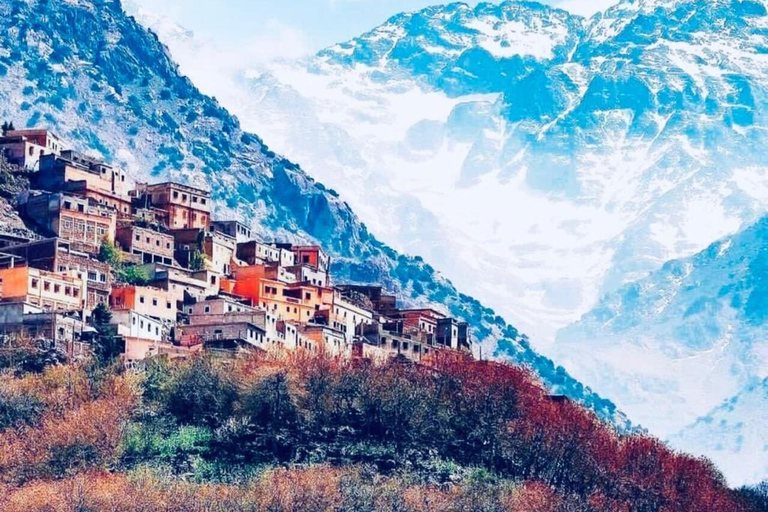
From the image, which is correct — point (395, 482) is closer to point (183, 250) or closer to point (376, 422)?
point (376, 422)

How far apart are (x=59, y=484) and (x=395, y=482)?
17755mm

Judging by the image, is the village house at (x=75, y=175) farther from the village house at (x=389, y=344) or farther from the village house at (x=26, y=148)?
the village house at (x=389, y=344)

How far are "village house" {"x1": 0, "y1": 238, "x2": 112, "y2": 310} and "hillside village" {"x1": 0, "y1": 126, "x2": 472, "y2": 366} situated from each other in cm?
9

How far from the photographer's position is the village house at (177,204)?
157m

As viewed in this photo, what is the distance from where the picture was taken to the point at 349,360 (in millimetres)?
128500

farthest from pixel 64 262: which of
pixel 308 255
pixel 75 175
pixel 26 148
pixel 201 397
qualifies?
pixel 308 255

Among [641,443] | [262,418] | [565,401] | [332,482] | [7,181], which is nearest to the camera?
[332,482]

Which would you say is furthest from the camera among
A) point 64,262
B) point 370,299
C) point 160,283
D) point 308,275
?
point 370,299

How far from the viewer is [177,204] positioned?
158000mm

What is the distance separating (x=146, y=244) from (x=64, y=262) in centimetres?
1207

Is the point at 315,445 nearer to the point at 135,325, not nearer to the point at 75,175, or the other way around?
the point at 135,325

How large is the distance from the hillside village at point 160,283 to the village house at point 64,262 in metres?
0.09

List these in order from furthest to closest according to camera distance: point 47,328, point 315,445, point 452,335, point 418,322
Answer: point 452,335 < point 418,322 < point 47,328 < point 315,445

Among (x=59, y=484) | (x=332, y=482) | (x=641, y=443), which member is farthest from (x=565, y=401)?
(x=59, y=484)
